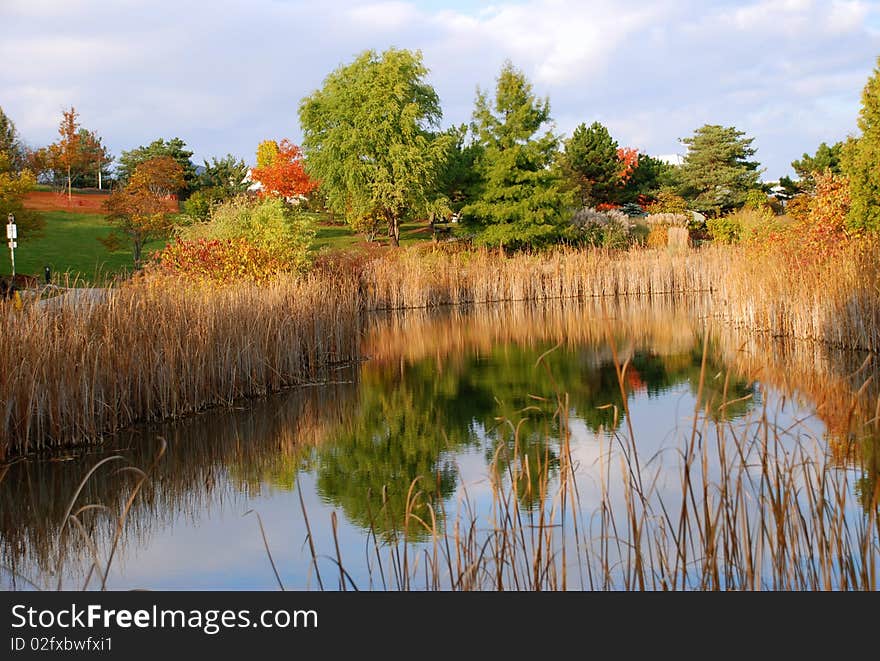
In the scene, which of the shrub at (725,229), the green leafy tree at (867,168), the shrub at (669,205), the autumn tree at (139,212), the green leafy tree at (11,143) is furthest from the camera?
the green leafy tree at (11,143)

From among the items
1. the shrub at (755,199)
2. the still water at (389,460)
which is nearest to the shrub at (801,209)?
the still water at (389,460)

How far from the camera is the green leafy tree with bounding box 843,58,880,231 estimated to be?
39.0 ft

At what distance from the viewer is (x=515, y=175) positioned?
3039 cm

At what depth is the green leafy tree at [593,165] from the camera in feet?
126

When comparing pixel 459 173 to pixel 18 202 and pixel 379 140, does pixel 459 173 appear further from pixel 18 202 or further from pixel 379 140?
pixel 18 202

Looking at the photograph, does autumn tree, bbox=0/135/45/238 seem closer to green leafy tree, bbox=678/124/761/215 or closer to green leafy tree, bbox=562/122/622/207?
green leafy tree, bbox=562/122/622/207

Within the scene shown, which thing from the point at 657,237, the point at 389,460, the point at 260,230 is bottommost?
the point at 389,460

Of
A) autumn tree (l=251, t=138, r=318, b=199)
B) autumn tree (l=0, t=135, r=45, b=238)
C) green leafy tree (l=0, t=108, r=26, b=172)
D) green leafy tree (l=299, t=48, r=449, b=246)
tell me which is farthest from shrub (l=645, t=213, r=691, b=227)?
green leafy tree (l=0, t=108, r=26, b=172)

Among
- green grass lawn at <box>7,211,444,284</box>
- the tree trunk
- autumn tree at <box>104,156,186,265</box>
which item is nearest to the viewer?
autumn tree at <box>104,156,186,265</box>

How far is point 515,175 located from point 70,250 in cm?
1760

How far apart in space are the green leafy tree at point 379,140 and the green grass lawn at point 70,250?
28.0ft

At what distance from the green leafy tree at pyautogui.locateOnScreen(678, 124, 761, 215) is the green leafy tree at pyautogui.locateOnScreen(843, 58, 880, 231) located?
85.3 ft

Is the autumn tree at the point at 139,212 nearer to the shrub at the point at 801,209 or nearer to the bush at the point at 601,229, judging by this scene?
the bush at the point at 601,229

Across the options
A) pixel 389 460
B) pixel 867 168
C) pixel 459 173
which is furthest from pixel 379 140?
pixel 389 460
